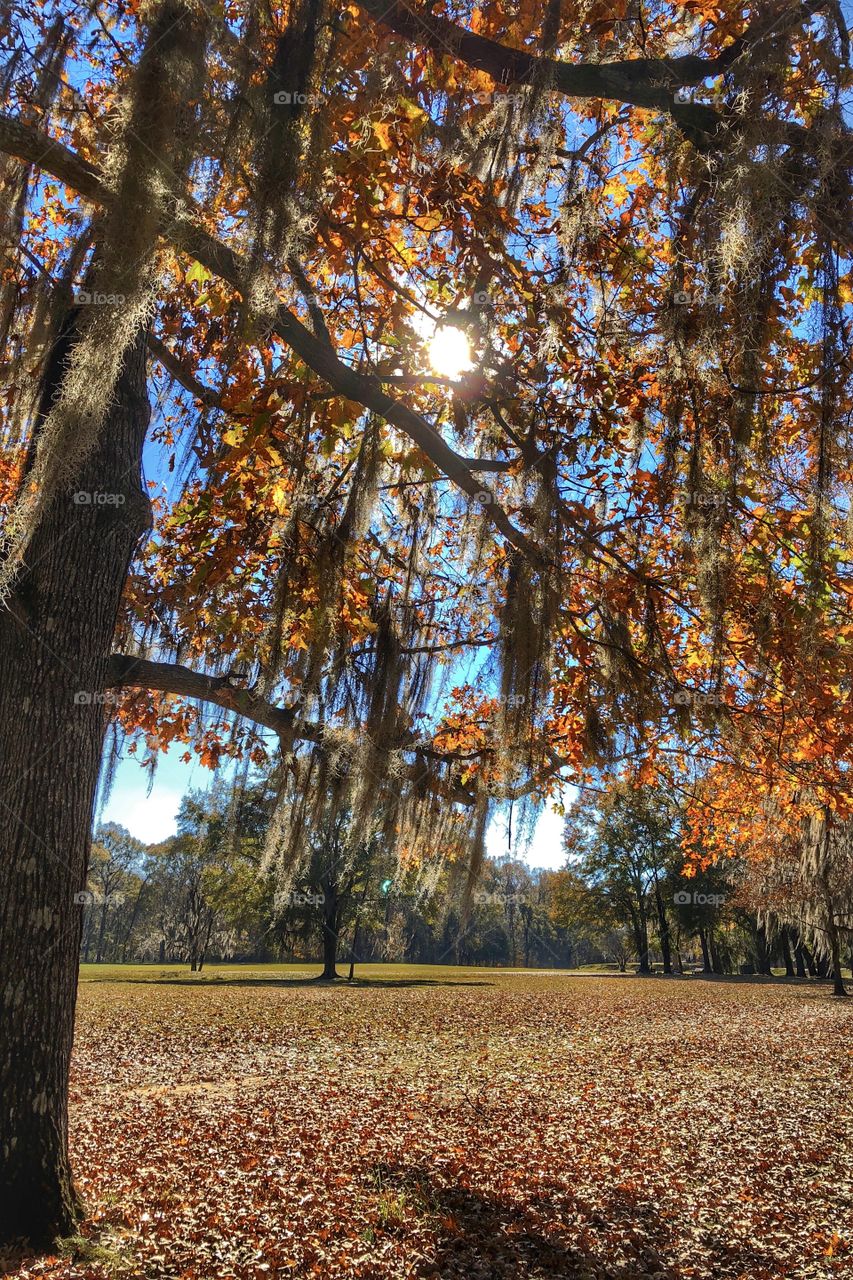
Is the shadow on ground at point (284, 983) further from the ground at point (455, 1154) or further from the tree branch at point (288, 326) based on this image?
the tree branch at point (288, 326)

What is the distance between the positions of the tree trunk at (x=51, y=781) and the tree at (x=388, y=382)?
0.05 feet

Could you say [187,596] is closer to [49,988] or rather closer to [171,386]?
[171,386]

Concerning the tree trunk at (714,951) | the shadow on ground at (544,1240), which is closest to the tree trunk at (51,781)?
the shadow on ground at (544,1240)

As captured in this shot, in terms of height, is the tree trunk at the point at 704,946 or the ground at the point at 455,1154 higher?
the ground at the point at 455,1154

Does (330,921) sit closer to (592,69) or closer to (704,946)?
(704,946)

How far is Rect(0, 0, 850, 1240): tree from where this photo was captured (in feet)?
8.33

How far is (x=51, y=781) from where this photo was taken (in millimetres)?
3467

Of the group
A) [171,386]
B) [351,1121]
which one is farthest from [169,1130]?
[171,386]

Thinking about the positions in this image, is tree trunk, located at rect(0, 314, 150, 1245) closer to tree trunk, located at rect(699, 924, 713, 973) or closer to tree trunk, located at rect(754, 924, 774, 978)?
tree trunk, located at rect(699, 924, 713, 973)

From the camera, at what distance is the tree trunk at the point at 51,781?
3223 mm

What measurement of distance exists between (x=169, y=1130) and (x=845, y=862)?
18352 millimetres

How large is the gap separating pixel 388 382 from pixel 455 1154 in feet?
17.1

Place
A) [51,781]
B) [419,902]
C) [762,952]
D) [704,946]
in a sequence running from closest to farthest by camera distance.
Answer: [51,781] < [419,902] < [704,946] < [762,952]

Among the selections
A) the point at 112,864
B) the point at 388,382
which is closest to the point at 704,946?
the point at 388,382
